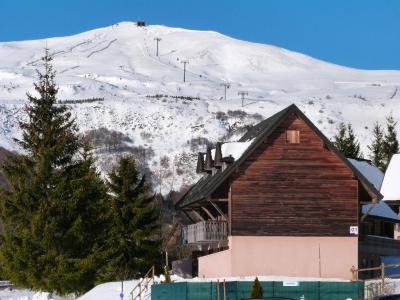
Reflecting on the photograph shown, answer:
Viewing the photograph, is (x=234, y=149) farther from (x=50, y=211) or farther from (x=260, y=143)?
(x=50, y=211)

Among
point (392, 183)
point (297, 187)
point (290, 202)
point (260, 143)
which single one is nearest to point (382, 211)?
point (392, 183)

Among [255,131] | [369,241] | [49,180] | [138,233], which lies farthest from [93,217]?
[369,241]

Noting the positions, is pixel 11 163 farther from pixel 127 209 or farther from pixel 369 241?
pixel 369 241

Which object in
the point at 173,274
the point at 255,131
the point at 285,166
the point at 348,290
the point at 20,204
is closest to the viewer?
the point at 348,290

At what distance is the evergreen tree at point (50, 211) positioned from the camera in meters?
51.8

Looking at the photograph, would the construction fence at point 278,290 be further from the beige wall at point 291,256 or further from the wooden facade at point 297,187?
the wooden facade at point 297,187

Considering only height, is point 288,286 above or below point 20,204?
below

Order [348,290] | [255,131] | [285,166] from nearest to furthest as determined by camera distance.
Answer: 1. [348,290]
2. [285,166]
3. [255,131]

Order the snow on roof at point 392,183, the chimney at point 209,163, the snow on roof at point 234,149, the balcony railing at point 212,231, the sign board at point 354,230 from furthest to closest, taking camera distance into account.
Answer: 1. the snow on roof at point 392,183
2. the chimney at point 209,163
3. the snow on roof at point 234,149
4. the balcony railing at point 212,231
5. the sign board at point 354,230

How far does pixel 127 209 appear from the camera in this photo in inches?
2438

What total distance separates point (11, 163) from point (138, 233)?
10.4m

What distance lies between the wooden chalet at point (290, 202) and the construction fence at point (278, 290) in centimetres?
1285

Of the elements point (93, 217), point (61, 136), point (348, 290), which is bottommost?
point (348, 290)

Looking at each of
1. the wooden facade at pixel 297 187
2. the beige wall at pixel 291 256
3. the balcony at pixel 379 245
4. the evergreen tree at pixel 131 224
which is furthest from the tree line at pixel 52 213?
the balcony at pixel 379 245
